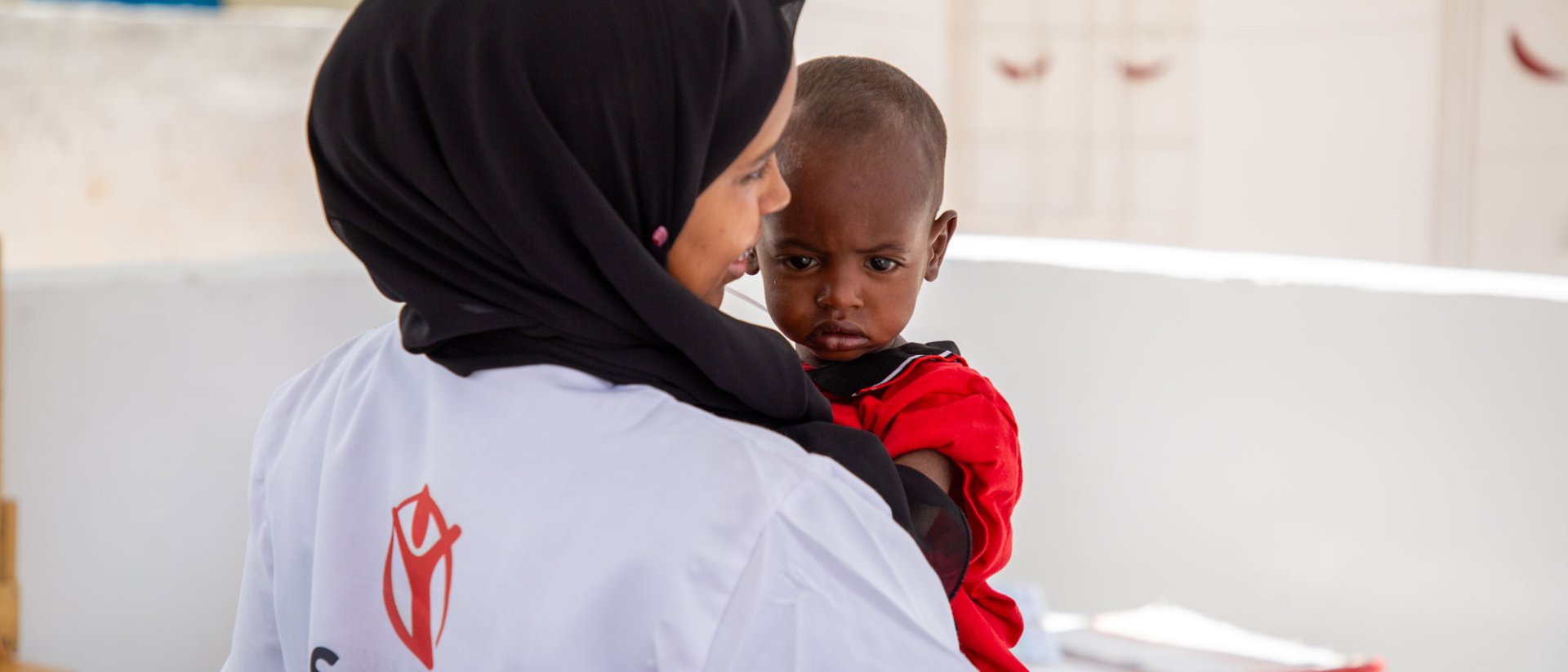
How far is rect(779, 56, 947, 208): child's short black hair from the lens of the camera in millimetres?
1369

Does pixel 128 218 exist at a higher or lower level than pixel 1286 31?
lower

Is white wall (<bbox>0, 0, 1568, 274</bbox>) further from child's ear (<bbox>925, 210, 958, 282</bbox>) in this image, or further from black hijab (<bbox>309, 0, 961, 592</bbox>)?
black hijab (<bbox>309, 0, 961, 592</bbox>)

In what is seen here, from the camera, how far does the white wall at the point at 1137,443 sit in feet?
9.00

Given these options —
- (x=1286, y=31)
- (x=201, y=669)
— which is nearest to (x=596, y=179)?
(x=201, y=669)

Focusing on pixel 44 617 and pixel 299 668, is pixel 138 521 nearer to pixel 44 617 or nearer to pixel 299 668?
pixel 44 617

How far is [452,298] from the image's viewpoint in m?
0.90

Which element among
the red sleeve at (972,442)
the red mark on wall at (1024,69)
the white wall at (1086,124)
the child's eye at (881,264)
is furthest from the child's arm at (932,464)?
the red mark on wall at (1024,69)

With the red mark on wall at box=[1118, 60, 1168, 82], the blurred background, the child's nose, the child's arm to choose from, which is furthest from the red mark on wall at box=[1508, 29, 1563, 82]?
the child's arm

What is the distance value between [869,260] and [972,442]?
0.26 metres

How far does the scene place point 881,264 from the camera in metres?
1.40

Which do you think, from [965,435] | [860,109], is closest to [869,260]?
[860,109]

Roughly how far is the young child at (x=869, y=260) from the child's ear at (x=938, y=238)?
0.22ft

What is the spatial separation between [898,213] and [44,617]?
84.6 inches

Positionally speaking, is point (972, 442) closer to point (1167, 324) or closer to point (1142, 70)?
point (1167, 324)
